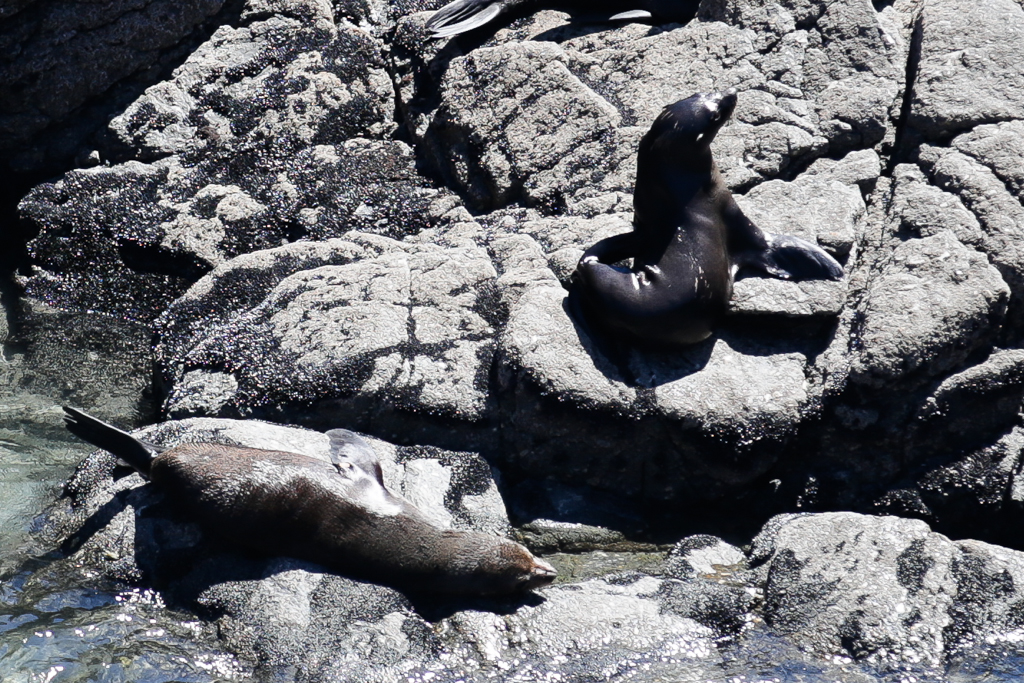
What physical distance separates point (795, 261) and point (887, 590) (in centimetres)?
172

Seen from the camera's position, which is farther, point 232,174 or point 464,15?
point 464,15

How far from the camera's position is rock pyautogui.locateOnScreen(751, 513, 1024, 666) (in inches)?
173

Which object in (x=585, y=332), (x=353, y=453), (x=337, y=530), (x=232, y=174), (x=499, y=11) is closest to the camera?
(x=337, y=530)

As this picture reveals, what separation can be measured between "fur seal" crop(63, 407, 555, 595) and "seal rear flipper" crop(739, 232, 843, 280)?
1897mm

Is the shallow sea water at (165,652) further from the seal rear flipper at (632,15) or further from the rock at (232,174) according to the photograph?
the seal rear flipper at (632,15)

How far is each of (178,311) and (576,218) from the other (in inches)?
88.6

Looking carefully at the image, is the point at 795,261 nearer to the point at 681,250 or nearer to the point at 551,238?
the point at 681,250

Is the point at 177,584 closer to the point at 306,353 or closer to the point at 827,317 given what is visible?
the point at 306,353

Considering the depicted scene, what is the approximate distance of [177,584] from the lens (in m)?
4.61

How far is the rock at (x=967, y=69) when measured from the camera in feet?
19.9

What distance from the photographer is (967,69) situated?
246 inches

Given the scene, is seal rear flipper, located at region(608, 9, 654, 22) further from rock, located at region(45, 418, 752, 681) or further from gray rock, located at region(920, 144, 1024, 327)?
rock, located at region(45, 418, 752, 681)

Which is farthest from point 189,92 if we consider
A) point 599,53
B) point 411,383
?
point 411,383

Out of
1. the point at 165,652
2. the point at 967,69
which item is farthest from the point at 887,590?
the point at 967,69
